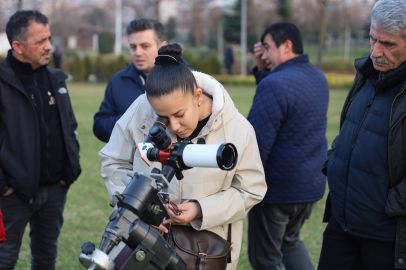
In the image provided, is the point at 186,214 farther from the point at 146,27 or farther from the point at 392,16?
the point at 146,27

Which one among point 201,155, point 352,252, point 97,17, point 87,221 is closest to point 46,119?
point 87,221

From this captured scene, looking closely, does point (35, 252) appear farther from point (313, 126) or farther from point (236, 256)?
point (313, 126)

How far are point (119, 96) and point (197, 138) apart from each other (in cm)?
192

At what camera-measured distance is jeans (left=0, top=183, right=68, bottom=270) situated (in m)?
3.72

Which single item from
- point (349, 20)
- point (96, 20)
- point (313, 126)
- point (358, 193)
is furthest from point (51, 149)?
point (96, 20)

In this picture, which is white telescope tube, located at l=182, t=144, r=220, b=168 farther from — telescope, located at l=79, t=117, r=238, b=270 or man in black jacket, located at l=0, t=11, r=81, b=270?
man in black jacket, located at l=0, t=11, r=81, b=270

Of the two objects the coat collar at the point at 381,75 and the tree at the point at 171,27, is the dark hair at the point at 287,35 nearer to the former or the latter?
the coat collar at the point at 381,75

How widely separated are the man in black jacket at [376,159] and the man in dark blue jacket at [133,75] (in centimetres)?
204

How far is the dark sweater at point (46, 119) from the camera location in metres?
3.85

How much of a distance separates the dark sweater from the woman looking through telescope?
52.7 inches

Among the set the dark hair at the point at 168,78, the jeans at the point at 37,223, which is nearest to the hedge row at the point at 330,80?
the jeans at the point at 37,223

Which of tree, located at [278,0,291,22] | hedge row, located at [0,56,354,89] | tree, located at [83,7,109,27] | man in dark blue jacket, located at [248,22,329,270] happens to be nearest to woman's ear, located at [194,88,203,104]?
man in dark blue jacket, located at [248,22,329,270]

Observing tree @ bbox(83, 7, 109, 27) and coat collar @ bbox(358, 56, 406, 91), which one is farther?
tree @ bbox(83, 7, 109, 27)

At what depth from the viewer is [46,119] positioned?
13.1 ft
